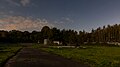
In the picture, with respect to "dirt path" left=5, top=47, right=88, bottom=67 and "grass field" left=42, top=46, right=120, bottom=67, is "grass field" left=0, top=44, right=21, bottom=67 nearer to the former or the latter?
"dirt path" left=5, top=47, right=88, bottom=67

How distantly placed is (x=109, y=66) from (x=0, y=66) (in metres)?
12.4

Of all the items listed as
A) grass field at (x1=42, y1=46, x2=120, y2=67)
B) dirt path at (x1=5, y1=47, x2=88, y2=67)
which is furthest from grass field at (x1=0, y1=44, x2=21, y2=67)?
grass field at (x1=42, y1=46, x2=120, y2=67)

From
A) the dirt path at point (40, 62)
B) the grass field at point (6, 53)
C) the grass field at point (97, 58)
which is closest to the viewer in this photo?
the dirt path at point (40, 62)

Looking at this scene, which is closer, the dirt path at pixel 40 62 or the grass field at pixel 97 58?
the dirt path at pixel 40 62

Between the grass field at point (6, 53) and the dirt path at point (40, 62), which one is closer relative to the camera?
the dirt path at point (40, 62)

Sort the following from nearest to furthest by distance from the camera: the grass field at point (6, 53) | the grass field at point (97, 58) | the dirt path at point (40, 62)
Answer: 1. the dirt path at point (40, 62)
2. the grass field at point (97, 58)
3. the grass field at point (6, 53)

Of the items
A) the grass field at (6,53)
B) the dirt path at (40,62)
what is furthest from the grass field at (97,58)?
the grass field at (6,53)

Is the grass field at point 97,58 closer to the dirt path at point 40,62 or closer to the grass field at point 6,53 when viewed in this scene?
the dirt path at point 40,62

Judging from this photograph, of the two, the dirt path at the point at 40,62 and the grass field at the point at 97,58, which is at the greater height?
the dirt path at the point at 40,62

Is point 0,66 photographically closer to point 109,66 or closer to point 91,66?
point 91,66

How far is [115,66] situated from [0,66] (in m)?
13.0

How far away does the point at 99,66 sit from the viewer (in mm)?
26109

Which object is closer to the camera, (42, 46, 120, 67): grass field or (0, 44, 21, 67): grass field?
(42, 46, 120, 67): grass field

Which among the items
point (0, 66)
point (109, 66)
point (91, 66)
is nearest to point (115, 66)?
point (109, 66)
